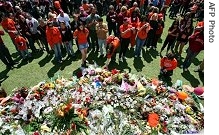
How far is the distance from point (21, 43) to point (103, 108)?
559 centimetres

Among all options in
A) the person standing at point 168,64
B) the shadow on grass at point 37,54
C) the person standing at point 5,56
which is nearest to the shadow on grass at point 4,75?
the person standing at point 5,56

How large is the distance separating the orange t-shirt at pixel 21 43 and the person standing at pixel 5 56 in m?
0.53

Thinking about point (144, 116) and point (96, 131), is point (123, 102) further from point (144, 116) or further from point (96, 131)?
point (96, 131)

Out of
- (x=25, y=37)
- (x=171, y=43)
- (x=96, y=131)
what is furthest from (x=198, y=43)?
(x=25, y=37)

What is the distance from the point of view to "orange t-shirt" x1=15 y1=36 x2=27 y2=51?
12.9 meters

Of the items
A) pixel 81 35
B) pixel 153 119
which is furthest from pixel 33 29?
pixel 153 119

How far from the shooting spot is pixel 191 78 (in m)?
12.1

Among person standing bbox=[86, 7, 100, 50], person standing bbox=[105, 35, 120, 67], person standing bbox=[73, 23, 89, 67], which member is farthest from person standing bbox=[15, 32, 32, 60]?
person standing bbox=[105, 35, 120, 67]

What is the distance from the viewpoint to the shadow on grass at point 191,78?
11.8 m

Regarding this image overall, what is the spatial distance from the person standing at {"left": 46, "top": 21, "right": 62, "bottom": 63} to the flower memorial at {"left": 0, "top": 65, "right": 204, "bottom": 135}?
234cm

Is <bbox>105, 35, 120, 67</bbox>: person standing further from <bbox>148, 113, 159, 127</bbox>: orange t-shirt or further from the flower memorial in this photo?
<bbox>148, 113, 159, 127</bbox>: orange t-shirt

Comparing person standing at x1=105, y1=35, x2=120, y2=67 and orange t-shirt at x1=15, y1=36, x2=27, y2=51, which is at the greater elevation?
orange t-shirt at x1=15, y1=36, x2=27, y2=51

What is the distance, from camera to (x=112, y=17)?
13.6 meters
